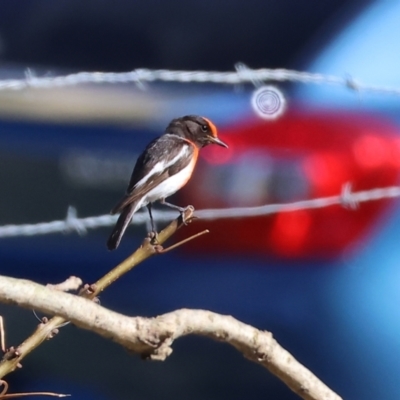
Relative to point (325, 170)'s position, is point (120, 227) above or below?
below

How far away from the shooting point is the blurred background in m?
3.27

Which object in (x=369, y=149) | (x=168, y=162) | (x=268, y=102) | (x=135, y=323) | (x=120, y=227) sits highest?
(x=268, y=102)

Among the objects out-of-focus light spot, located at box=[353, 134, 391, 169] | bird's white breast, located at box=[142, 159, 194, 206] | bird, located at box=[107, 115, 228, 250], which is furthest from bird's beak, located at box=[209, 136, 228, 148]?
out-of-focus light spot, located at box=[353, 134, 391, 169]

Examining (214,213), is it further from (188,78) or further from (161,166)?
(188,78)

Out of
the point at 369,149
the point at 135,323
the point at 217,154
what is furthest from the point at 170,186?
the point at 135,323

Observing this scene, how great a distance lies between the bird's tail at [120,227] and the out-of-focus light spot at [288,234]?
58 cm

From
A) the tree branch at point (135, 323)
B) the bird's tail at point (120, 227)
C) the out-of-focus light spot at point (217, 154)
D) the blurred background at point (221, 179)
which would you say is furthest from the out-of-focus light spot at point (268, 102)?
the tree branch at point (135, 323)

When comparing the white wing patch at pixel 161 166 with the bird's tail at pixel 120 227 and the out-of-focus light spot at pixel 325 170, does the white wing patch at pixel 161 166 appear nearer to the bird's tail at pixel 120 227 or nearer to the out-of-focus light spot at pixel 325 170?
the bird's tail at pixel 120 227

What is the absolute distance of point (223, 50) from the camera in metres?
3.48

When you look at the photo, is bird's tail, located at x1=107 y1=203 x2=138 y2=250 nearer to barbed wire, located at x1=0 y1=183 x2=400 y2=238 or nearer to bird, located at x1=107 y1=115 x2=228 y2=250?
bird, located at x1=107 y1=115 x2=228 y2=250

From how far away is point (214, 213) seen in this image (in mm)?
3266

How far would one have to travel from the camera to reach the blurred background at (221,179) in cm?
327

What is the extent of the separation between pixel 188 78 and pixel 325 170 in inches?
23.1

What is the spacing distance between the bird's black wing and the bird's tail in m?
0.03
